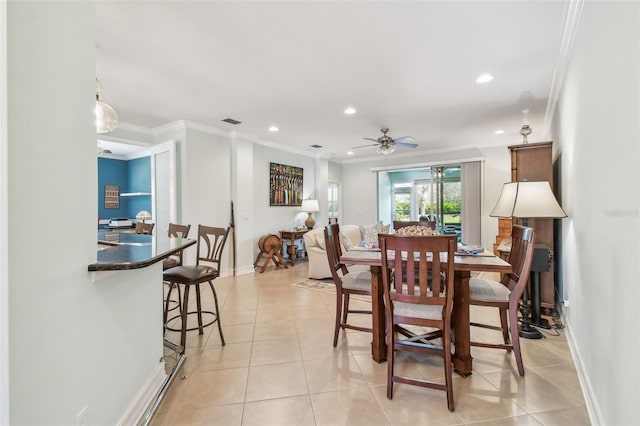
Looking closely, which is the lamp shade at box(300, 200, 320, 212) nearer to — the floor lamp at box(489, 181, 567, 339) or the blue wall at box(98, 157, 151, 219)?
the blue wall at box(98, 157, 151, 219)

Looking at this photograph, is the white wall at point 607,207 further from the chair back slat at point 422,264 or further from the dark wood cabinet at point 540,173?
the dark wood cabinet at point 540,173

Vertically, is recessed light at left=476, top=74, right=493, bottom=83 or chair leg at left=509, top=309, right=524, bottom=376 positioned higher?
recessed light at left=476, top=74, right=493, bottom=83

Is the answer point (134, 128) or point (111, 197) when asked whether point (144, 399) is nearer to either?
point (134, 128)

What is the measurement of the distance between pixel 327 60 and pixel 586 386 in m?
3.02

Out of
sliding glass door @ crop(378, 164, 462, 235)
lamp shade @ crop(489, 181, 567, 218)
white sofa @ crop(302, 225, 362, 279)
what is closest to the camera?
lamp shade @ crop(489, 181, 567, 218)

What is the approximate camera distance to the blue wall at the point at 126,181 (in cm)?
655

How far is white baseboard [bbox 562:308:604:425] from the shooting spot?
5.04ft

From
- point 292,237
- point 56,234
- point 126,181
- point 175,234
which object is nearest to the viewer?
point 56,234

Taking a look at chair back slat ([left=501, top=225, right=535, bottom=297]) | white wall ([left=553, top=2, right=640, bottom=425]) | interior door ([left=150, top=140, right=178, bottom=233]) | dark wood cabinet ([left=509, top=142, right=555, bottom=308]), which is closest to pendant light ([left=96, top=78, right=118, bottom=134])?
interior door ([left=150, top=140, right=178, bottom=233])

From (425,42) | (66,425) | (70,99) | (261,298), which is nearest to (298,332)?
(261,298)

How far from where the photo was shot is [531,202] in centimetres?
250

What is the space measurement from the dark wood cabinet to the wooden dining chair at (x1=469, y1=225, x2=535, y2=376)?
107cm

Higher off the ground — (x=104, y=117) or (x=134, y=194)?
(x=104, y=117)

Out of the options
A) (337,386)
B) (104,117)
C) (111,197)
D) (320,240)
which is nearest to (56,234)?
(104,117)
